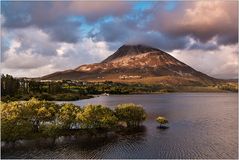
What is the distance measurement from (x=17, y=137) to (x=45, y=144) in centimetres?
648

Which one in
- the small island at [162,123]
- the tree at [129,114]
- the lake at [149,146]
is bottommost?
the lake at [149,146]

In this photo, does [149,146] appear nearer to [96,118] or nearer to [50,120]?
[96,118]

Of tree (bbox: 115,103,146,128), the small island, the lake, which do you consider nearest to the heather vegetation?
tree (bbox: 115,103,146,128)

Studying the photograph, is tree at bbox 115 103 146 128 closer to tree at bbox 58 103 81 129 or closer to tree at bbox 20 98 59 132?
tree at bbox 58 103 81 129

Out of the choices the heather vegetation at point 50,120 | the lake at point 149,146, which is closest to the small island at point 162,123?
the lake at point 149,146

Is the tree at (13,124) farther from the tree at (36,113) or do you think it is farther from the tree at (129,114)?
the tree at (129,114)

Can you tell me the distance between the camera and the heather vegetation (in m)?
74.1

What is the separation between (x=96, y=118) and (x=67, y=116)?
7762 mm

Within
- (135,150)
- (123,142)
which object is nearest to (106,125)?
(123,142)

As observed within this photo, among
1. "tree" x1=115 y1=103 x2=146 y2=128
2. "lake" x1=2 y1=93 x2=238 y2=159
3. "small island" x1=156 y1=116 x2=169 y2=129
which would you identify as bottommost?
"lake" x1=2 y1=93 x2=238 y2=159

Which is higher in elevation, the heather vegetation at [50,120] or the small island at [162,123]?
the heather vegetation at [50,120]

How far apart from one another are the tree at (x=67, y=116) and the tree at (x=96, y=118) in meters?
1.79

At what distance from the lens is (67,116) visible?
274ft

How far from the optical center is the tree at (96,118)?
84456 millimetres
